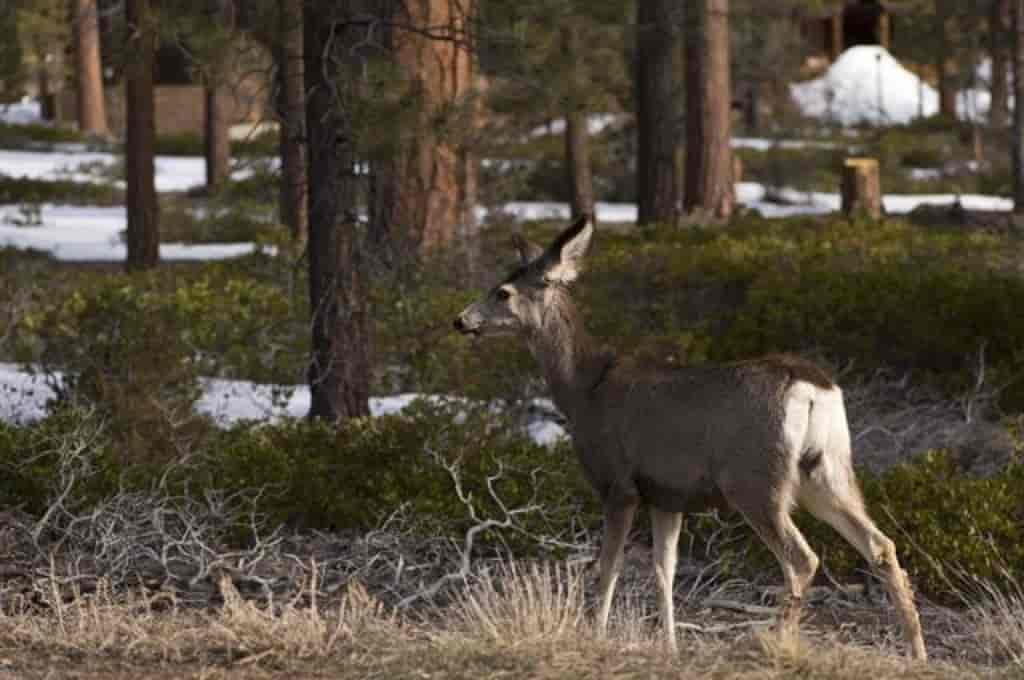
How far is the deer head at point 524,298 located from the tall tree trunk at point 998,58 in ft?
80.9

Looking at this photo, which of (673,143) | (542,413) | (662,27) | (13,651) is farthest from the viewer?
(673,143)

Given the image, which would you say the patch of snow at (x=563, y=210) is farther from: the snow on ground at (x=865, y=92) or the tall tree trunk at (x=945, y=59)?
the snow on ground at (x=865, y=92)

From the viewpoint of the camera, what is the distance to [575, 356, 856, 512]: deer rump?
8133 millimetres

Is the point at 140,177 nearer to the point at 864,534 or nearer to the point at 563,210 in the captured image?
the point at 563,210

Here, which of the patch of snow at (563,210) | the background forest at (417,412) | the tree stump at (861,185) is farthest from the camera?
the patch of snow at (563,210)

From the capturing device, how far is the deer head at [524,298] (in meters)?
8.81

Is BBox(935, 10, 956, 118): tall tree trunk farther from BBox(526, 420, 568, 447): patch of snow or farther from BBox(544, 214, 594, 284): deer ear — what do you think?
BBox(544, 214, 594, 284): deer ear

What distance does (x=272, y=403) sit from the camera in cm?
1319

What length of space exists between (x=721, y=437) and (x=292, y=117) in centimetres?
989

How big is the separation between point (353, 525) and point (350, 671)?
3.65m

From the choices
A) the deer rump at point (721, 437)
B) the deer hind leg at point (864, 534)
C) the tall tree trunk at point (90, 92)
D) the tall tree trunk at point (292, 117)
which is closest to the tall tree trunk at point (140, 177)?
the tall tree trunk at point (292, 117)

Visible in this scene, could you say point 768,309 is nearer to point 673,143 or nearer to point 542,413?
point 542,413

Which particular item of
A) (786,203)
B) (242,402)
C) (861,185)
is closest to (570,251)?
(242,402)

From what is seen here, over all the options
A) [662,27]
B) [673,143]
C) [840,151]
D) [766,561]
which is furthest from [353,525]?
[840,151]
